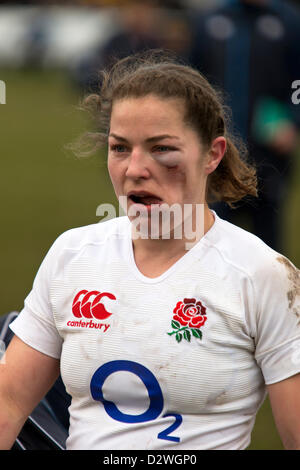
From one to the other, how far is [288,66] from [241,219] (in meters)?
1.05

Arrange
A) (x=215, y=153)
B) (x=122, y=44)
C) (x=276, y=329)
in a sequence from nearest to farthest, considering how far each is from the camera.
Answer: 1. (x=276, y=329)
2. (x=215, y=153)
3. (x=122, y=44)

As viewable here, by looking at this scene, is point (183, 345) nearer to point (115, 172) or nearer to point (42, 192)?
point (115, 172)

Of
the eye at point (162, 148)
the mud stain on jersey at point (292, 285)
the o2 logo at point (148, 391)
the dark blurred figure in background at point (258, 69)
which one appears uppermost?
the dark blurred figure in background at point (258, 69)

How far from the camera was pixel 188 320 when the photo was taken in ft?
8.11

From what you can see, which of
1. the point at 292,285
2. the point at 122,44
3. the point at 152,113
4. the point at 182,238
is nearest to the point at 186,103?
the point at 152,113

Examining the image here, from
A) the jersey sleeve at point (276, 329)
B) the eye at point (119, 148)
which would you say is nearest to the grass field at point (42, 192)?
the eye at point (119, 148)

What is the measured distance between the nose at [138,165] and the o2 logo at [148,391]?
20.3 inches

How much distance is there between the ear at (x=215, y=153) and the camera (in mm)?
2624

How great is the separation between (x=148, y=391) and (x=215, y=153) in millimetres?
714

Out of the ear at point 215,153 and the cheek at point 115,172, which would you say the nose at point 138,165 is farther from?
the ear at point 215,153

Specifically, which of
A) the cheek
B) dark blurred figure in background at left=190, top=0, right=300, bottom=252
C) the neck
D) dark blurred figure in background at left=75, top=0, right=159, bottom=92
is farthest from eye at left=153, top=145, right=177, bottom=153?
dark blurred figure in background at left=190, top=0, right=300, bottom=252

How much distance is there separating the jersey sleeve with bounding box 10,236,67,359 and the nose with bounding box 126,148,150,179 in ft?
1.32

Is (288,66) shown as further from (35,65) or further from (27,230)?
(35,65)

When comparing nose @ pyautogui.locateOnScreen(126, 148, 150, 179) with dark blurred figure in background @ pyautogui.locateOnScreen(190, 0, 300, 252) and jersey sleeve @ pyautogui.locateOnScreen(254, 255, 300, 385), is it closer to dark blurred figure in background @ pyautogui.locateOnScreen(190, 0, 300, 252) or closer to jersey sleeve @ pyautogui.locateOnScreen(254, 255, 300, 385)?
Answer: jersey sleeve @ pyautogui.locateOnScreen(254, 255, 300, 385)
